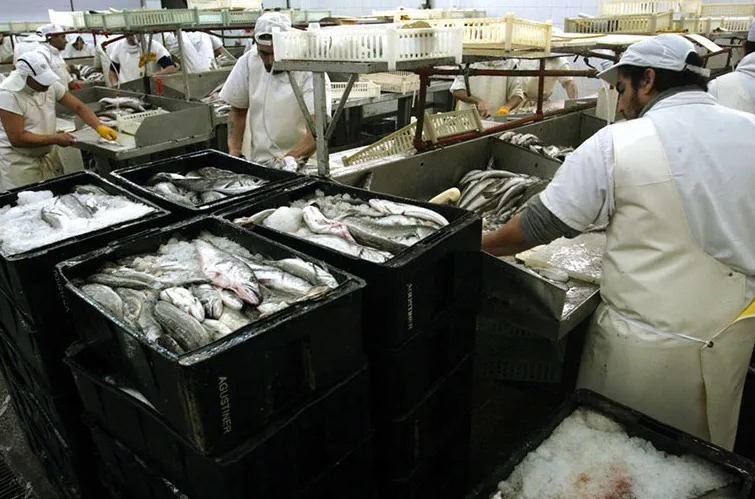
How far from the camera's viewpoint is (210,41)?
8.70 m

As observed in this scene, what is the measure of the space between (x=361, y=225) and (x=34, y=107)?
154 inches

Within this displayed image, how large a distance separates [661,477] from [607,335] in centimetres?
67

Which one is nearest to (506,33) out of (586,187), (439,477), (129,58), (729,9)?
(586,187)

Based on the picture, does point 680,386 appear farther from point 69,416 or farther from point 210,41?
point 210,41

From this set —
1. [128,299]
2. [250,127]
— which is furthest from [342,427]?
[250,127]

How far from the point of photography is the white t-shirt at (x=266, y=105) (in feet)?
13.4

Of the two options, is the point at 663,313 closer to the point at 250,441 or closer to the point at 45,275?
the point at 250,441

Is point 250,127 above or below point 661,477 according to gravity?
above

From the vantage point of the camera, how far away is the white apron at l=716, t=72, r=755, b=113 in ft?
11.2

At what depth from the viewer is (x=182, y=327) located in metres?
1.49

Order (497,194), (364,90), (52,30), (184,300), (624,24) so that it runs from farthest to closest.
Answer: (52,30) < (364,90) < (624,24) < (497,194) < (184,300)

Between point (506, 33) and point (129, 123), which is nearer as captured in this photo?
point (506, 33)

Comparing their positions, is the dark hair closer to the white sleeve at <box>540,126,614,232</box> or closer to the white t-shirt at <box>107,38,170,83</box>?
the white sleeve at <box>540,126,614,232</box>

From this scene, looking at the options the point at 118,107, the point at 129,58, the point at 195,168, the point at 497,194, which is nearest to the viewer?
the point at 195,168
